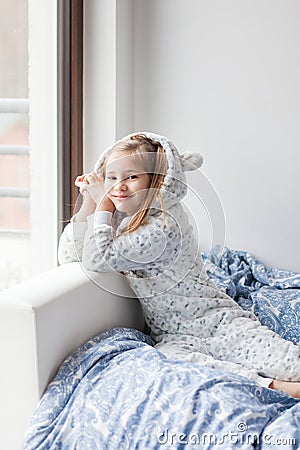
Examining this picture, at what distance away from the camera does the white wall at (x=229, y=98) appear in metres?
2.68

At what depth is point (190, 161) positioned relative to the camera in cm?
198

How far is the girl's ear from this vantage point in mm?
1935

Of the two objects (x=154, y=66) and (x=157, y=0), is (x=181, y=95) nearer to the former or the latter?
(x=154, y=66)

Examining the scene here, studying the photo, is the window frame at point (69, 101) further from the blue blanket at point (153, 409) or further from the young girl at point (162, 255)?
the blue blanket at point (153, 409)

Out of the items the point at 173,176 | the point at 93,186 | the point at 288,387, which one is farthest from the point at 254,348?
the point at 93,186

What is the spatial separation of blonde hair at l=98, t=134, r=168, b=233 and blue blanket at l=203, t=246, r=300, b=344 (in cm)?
35

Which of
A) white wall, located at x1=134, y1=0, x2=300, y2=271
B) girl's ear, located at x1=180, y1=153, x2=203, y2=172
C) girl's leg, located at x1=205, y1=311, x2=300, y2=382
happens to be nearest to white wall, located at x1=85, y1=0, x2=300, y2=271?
white wall, located at x1=134, y1=0, x2=300, y2=271

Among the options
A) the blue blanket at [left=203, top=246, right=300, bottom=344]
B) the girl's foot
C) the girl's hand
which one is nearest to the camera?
the girl's foot

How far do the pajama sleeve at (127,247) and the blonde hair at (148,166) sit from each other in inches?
1.0

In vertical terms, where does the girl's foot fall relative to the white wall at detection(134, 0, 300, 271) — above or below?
below

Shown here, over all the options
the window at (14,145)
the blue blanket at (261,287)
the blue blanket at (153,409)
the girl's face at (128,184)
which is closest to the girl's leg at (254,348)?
the blue blanket at (153,409)

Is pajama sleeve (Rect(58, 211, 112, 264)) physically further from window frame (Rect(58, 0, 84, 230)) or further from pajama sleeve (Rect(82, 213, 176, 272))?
window frame (Rect(58, 0, 84, 230))

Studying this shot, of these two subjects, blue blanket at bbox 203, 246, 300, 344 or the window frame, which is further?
the window frame

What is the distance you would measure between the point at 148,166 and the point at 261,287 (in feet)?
2.81
